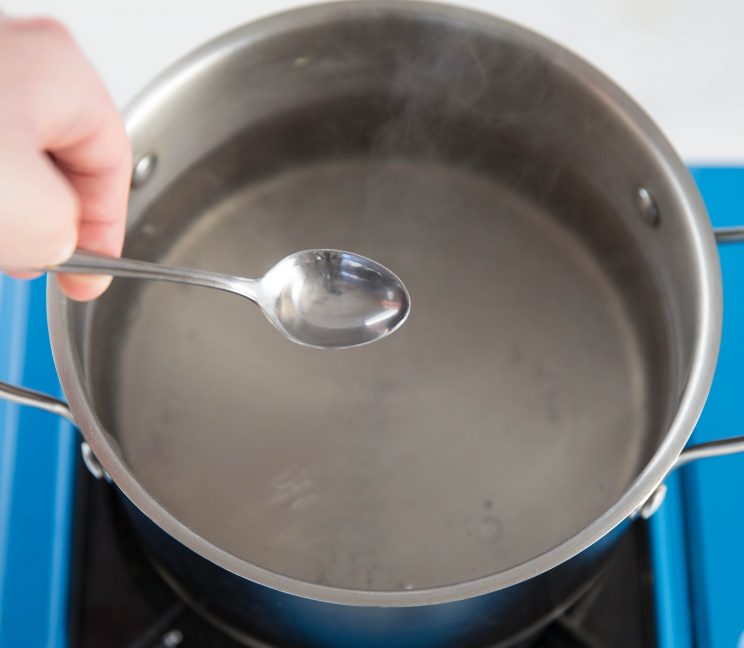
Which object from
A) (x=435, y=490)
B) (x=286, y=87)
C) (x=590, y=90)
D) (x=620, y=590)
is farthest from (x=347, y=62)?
(x=620, y=590)

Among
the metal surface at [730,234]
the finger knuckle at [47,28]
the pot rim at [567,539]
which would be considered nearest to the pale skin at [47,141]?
the finger knuckle at [47,28]

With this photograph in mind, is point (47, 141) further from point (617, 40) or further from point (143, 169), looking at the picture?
point (617, 40)

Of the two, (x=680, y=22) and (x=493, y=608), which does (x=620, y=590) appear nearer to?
(x=493, y=608)

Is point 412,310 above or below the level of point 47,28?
below

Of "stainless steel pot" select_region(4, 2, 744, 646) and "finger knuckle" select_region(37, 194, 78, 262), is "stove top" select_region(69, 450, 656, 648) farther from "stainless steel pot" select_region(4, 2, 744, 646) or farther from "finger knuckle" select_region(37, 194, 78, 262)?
"finger knuckle" select_region(37, 194, 78, 262)

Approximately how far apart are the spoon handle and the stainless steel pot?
0.21ft

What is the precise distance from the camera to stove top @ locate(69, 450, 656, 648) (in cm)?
57

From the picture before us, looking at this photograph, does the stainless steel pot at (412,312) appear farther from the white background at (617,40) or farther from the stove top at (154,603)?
the white background at (617,40)

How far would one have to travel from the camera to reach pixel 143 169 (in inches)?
24.5

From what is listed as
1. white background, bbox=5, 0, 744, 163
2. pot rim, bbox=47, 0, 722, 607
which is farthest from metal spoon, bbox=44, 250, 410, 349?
white background, bbox=5, 0, 744, 163

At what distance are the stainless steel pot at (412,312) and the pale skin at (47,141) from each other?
0.37 ft

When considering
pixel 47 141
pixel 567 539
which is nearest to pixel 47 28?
pixel 47 141

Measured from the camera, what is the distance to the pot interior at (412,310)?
23.6 inches

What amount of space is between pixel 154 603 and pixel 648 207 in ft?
1.40
